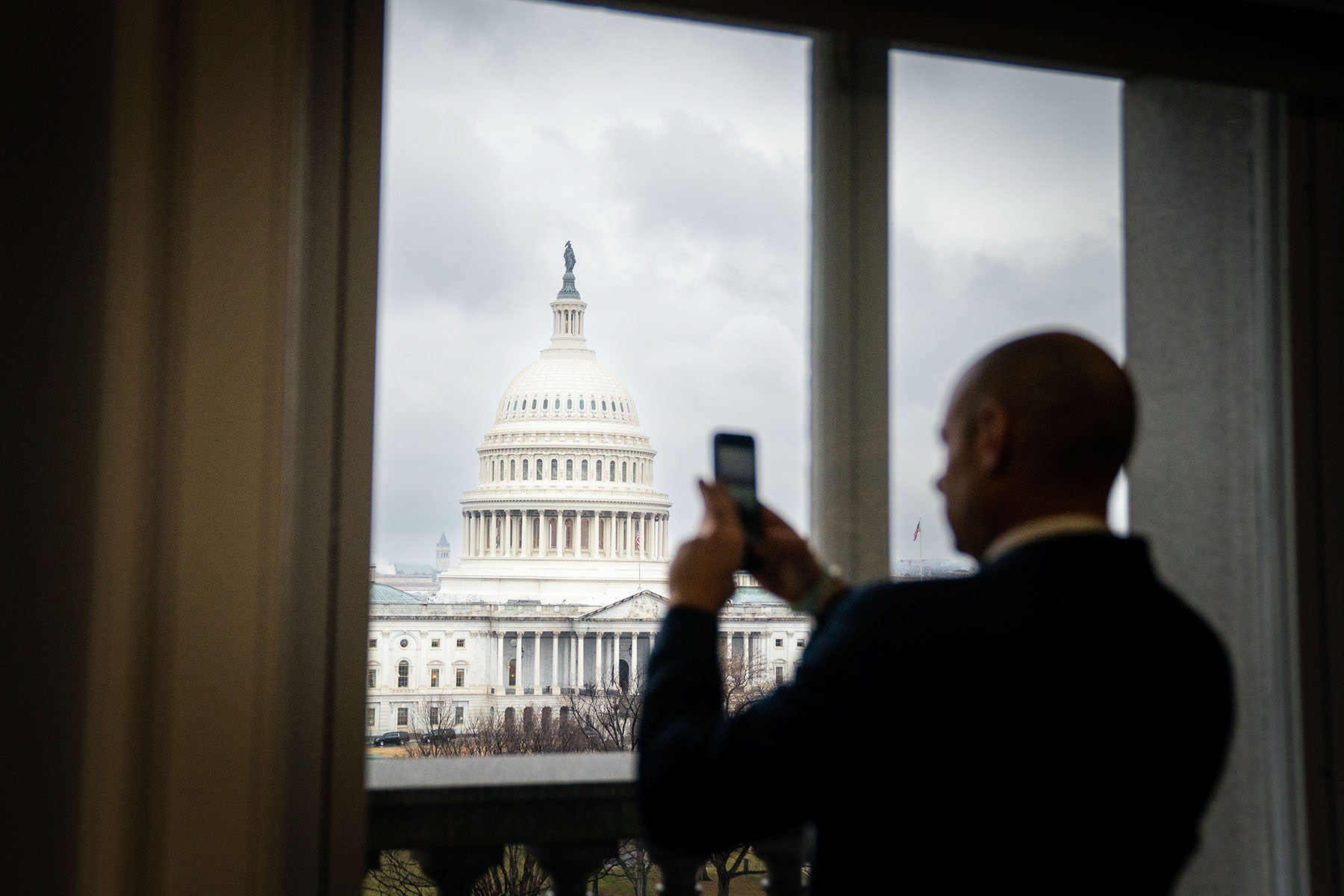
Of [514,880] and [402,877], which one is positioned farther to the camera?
[514,880]

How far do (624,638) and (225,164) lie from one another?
0.91m

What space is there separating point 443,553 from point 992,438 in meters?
0.83

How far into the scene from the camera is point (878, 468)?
1.50 m

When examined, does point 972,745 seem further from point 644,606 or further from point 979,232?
point 979,232

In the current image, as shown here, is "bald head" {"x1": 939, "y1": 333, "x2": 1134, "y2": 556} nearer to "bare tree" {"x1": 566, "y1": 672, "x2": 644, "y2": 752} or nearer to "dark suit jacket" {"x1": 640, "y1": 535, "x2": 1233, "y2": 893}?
"dark suit jacket" {"x1": 640, "y1": 535, "x2": 1233, "y2": 893}

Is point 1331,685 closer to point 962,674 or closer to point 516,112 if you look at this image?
point 962,674

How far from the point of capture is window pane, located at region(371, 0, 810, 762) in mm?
1399

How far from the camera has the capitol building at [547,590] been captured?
1.41 m

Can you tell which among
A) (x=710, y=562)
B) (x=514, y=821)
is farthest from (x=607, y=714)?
(x=710, y=562)

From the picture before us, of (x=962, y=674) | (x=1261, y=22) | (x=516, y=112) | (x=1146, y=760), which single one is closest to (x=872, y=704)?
(x=962, y=674)

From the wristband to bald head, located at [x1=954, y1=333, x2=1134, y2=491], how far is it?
1.12 ft

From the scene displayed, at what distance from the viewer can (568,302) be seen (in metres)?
1.48

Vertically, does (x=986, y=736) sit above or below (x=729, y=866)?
above

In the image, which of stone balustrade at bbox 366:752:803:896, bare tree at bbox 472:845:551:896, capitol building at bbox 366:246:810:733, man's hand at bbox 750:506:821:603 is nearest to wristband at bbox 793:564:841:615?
man's hand at bbox 750:506:821:603
